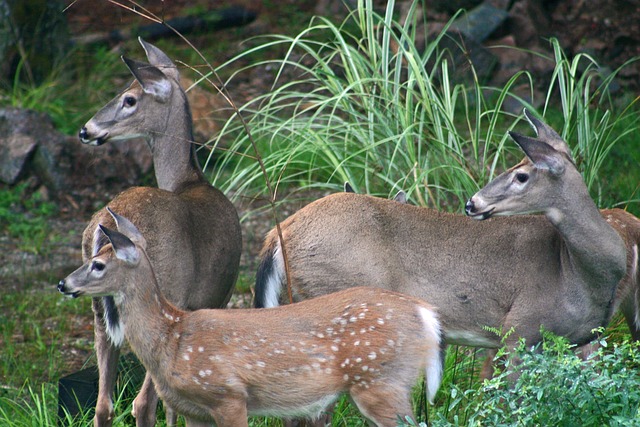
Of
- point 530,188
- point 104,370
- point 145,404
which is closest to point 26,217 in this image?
point 104,370

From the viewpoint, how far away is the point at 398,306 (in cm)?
437

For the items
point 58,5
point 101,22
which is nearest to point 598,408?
point 58,5

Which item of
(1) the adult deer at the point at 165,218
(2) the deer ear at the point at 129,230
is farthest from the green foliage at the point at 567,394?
(1) the adult deer at the point at 165,218

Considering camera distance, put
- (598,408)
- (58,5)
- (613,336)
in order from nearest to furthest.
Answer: (598,408) < (613,336) < (58,5)

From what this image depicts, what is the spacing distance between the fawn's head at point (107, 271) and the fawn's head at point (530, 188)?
65.6 inches

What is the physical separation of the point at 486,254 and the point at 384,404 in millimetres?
1288

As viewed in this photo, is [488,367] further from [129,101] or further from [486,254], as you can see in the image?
[129,101]

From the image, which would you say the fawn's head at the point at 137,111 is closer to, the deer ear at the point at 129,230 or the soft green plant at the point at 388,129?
the soft green plant at the point at 388,129

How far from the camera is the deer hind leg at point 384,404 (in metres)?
4.20

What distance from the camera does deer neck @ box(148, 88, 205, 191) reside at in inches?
241

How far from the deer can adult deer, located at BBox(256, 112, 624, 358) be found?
0.58 metres

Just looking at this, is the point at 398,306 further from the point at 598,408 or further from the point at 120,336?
the point at 120,336

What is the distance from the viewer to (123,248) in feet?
14.3

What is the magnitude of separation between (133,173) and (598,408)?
6512 mm
